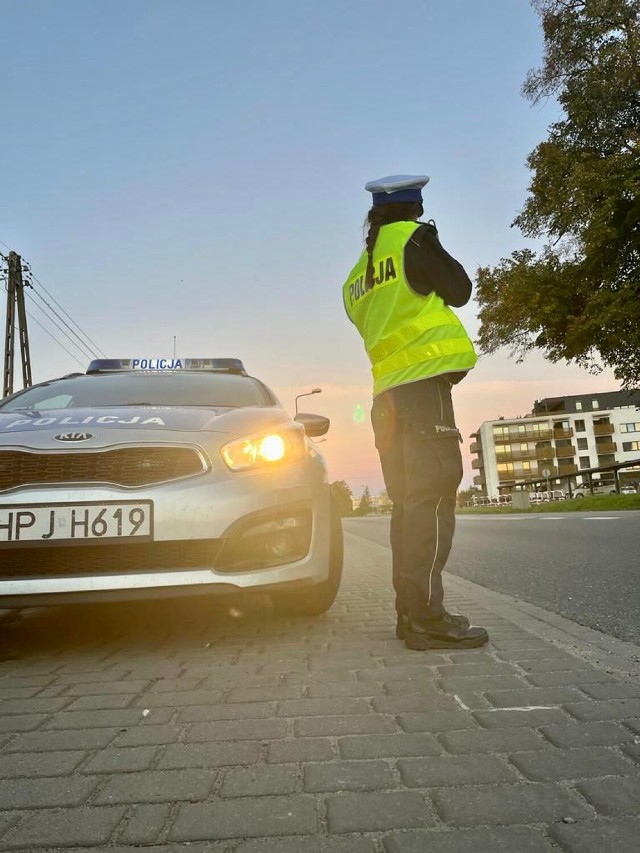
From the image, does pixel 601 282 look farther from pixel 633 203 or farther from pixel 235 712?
pixel 235 712

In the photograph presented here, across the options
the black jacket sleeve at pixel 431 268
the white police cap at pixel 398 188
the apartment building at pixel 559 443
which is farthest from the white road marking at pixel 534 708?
the apartment building at pixel 559 443

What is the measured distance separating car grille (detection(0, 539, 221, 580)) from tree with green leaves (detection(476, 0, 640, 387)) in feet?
42.0

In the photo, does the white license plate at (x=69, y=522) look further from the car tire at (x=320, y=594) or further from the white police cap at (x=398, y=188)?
the white police cap at (x=398, y=188)

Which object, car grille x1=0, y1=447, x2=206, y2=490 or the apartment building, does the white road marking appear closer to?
car grille x1=0, y1=447, x2=206, y2=490

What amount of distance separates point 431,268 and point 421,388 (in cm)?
52

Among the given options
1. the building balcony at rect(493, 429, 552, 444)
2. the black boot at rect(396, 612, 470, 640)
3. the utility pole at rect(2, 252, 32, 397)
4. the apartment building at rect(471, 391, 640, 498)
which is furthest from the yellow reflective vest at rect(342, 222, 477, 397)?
the building balcony at rect(493, 429, 552, 444)

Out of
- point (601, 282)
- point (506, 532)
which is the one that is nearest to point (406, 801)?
point (506, 532)

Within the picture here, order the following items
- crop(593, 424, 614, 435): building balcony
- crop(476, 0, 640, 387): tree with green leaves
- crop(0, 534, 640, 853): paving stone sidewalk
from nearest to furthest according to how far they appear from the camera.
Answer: crop(0, 534, 640, 853): paving stone sidewalk → crop(476, 0, 640, 387): tree with green leaves → crop(593, 424, 614, 435): building balcony

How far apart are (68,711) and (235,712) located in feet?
1.82

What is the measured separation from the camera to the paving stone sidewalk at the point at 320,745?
1.37m

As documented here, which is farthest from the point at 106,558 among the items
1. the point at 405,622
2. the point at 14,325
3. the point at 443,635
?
the point at 14,325

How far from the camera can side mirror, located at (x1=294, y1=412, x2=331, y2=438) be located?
4.25 meters

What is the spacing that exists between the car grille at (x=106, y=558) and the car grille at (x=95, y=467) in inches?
10.9

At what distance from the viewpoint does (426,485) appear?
2.95 m
